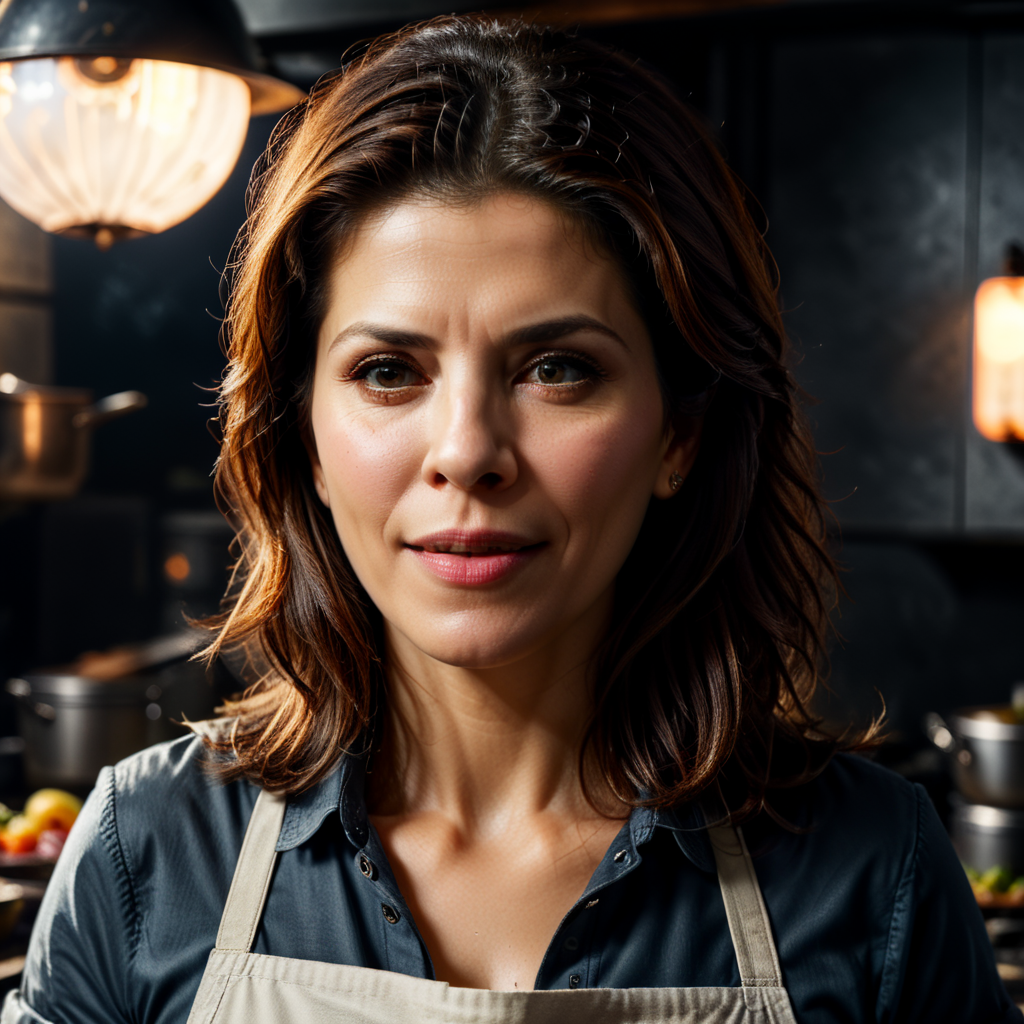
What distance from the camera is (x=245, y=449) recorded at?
4.10 ft

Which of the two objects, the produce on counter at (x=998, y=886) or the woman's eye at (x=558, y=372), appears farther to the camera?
the produce on counter at (x=998, y=886)

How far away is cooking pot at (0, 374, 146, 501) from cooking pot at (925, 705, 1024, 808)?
213 cm

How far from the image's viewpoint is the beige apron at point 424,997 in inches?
42.7

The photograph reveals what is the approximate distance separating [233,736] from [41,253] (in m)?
2.42

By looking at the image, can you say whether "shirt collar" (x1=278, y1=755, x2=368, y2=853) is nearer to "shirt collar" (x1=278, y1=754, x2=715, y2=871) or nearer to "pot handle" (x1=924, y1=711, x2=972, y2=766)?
"shirt collar" (x1=278, y1=754, x2=715, y2=871)

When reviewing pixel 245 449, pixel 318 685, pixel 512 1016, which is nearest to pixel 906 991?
pixel 512 1016

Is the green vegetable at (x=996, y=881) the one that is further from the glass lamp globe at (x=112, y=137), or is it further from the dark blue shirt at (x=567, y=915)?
the glass lamp globe at (x=112, y=137)

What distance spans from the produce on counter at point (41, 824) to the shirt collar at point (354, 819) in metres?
1.15

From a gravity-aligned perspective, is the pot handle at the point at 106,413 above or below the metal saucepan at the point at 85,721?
above

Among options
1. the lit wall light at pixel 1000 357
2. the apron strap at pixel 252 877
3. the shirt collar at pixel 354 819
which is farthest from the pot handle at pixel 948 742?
the apron strap at pixel 252 877

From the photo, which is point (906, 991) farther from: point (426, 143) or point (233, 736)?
point (426, 143)

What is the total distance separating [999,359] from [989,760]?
116cm

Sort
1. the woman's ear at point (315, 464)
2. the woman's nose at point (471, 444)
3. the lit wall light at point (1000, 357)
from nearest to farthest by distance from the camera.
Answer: the woman's nose at point (471, 444), the woman's ear at point (315, 464), the lit wall light at point (1000, 357)

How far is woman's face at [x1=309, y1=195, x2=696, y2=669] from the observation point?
3.45ft
